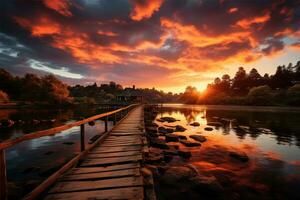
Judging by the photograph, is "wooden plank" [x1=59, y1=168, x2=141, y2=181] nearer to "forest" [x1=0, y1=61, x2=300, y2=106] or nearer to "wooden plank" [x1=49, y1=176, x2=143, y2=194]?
"wooden plank" [x1=49, y1=176, x2=143, y2=194]

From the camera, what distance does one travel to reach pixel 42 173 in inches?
A: 367

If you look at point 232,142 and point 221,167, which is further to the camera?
point 232,142

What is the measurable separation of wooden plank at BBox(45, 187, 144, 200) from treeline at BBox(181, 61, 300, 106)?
260 feet

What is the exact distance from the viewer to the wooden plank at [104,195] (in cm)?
399

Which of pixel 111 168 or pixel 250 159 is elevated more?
pixel 111 168

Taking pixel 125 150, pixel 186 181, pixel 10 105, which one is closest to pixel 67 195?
pixel 125 150

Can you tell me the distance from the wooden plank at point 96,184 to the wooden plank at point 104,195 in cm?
18

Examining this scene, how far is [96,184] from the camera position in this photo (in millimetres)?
4645

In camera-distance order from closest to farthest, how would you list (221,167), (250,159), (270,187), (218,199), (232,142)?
(218,199), (270,187), (221,167), (250,159), (232,142)

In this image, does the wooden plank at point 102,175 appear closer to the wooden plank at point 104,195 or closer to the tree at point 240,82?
the wooden plank at point 104,195

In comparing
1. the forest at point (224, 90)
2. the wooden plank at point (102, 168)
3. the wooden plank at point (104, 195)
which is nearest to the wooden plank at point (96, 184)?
the wooden plank at point (104, 195)

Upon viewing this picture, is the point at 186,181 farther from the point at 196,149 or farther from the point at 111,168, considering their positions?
the point at 196,149

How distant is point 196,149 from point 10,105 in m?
74.0

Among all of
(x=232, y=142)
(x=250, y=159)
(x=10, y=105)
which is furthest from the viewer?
(x=10, y=105)
